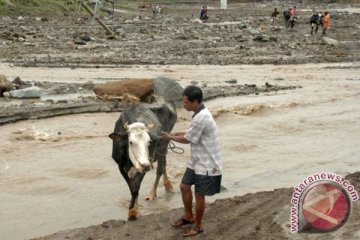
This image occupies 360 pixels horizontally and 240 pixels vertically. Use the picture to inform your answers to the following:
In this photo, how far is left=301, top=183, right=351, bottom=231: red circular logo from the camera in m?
6.08

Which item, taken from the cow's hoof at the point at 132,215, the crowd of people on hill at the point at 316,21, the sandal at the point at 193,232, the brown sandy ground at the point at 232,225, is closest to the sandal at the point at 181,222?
the brown sandy ground at the point at 232,225

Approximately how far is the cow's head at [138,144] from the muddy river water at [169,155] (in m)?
1.60

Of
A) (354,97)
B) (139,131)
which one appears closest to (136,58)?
(354,97)

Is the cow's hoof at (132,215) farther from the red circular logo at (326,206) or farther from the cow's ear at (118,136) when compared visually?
the red circular logo at (326,206)

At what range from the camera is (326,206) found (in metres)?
6.05

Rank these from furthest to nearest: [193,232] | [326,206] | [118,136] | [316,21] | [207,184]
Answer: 1. [316,21]
2. [118,136]
3. [193,232]
4. [207,184]
5. [326,206]

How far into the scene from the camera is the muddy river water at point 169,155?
28.6 ft

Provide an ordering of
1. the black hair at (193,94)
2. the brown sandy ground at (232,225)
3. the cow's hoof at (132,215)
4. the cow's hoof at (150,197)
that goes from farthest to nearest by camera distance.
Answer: the cow's hoof at (150,197) → the cow's hoof at (132,215) → the brown sandy ground at (232,225) → the black hair at (193,94)

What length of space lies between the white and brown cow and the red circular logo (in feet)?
6.14

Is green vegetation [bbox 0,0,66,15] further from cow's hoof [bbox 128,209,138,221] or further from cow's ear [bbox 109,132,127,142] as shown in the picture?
cow's ear [bbox 109,132,127,142]

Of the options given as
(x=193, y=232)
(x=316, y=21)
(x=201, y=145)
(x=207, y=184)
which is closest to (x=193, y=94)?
(x=201, y=145)

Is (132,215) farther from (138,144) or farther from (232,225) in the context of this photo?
(232,225)

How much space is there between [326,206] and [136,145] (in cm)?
226

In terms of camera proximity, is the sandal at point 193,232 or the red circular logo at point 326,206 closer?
the red circular logo at point 326,206
